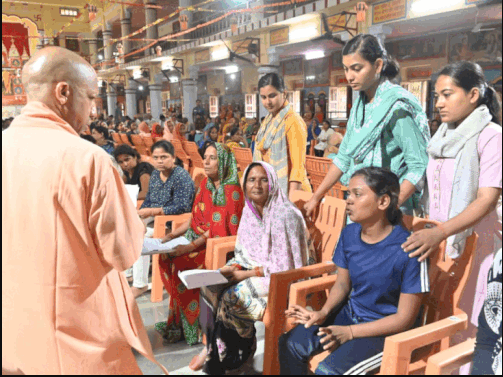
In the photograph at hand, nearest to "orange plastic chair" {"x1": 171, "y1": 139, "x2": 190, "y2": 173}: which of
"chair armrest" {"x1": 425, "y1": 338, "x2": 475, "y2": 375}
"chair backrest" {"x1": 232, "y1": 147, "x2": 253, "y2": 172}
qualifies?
"chair backrest" {"x1": 232, "y1": 147, "x2": 253, "y2": 172}

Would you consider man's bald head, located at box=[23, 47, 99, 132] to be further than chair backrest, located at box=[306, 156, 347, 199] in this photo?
No

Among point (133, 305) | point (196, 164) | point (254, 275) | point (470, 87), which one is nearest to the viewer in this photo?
point (133, 305)

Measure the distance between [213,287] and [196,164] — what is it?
4.20m

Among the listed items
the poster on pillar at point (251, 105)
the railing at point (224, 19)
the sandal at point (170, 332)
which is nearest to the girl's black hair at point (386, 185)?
the sandal at point (170, 332)

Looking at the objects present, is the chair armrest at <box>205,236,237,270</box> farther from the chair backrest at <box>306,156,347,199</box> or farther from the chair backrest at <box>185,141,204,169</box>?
the chair backrest at <box>185,141,204,169</box>

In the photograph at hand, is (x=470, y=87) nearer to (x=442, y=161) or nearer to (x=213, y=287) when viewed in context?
(x=442, y=161)

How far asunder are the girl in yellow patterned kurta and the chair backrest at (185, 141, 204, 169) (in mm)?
3372

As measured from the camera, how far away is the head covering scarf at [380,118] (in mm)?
1567

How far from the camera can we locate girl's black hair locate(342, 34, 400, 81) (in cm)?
155

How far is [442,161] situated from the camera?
4.50 ft

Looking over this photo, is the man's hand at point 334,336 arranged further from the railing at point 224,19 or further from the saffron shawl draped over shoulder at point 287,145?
the railing at point 224,19

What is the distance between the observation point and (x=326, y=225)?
2191mm

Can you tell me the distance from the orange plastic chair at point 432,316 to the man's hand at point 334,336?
0.09m

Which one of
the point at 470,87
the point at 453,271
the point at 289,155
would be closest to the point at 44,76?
the point at 470,87
